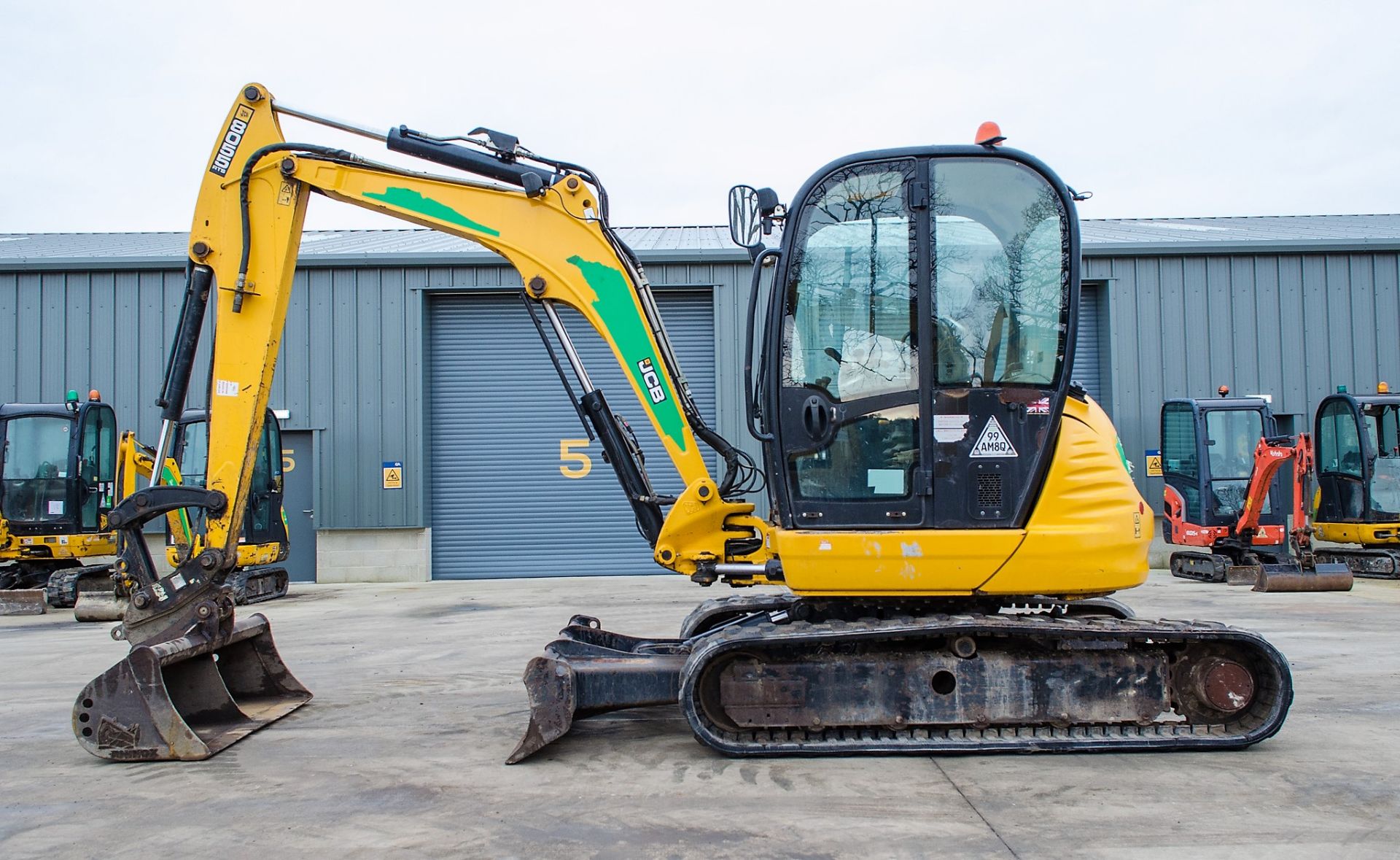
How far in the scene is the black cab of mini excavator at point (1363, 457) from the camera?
1546 centimetres

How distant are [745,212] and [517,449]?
12.9m

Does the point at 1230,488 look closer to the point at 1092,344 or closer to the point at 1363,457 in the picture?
the point at 1363,457

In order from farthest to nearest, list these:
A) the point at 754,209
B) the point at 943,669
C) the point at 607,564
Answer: the point at 607,564 < the point at 754,209 < the point at 943,669

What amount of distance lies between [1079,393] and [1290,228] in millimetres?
19615

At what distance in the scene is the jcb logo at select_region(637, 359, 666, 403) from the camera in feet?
19.8

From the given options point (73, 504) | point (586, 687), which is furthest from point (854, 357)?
point (73, 504)

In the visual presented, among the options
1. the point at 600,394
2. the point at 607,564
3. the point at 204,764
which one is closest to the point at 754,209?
the point at 600,394

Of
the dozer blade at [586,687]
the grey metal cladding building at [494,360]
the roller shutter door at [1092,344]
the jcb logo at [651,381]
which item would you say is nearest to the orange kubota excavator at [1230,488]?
the grey metal cladding building at [494,360]

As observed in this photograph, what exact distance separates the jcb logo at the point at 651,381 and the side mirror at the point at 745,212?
0.96 m

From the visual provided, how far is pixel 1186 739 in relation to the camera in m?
5.11

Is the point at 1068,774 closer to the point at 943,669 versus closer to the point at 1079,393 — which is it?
the point at 943,669

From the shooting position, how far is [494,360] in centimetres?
1798

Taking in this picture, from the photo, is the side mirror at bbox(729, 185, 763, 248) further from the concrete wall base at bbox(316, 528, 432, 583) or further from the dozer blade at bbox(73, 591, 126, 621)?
the concrete wall base at bbox(316, 528, 432, 583)

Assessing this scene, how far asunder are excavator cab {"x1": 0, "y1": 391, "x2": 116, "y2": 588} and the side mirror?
12595 mm
